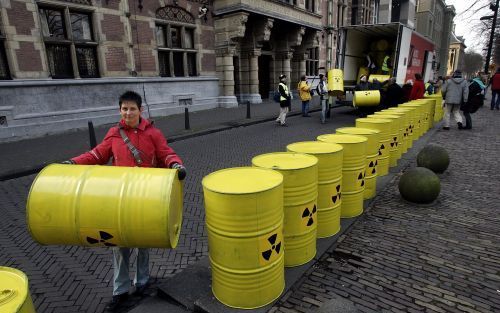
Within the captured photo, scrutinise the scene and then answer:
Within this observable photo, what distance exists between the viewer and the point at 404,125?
744 centimetres

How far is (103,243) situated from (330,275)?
223 cm

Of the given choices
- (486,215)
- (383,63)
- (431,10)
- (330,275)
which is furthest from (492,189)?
(431,10)

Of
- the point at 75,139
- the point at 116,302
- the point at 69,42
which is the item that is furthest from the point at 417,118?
the point at 69,42

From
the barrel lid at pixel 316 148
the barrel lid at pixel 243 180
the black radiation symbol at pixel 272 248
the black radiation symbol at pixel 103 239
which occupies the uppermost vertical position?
the barrel lid at pixel 316 148

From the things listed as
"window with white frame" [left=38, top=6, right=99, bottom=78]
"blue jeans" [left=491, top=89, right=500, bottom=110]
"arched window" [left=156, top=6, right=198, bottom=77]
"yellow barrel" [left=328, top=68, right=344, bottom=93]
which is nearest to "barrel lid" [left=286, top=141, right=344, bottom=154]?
"yellow barrel" [left=328, top=68, right=344, bottom=93]

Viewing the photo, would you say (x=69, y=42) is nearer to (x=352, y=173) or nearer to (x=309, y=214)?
(x=352, y=173)

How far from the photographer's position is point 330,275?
3.13m

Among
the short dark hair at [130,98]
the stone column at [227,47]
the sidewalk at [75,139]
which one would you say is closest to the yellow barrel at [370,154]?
the short dark hair at [130,98]

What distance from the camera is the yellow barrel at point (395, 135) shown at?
6347 mm

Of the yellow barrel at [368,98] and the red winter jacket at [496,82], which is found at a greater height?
the red winter jacket at [496,82]

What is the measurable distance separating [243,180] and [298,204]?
73cm

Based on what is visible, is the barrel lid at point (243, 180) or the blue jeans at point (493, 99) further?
the blue jeans at point (493, 99)

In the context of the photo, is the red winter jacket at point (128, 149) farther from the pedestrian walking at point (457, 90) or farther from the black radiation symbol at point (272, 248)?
the pedestrian walking at point (457, 90)

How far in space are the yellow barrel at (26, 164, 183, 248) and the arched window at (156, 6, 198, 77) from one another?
13.8 m
